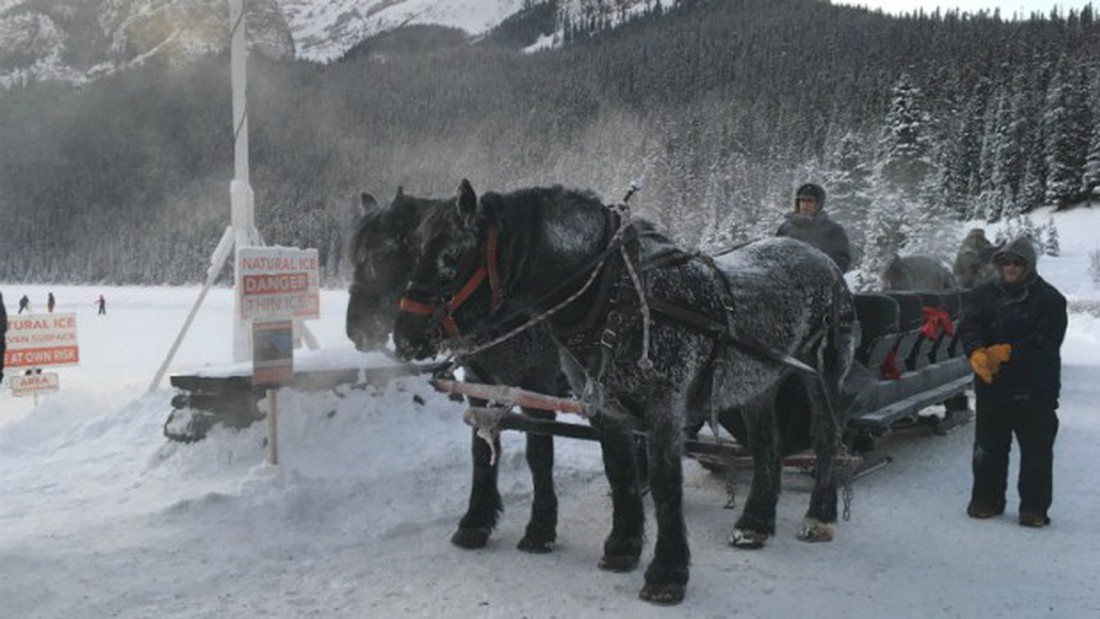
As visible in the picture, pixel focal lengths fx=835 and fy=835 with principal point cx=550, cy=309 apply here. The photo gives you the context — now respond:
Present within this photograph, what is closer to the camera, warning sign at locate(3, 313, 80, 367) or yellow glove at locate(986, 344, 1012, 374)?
yellow glove at locate(986, 344, 1012, 374)

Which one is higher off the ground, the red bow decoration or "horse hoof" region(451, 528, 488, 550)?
the red bow decoration

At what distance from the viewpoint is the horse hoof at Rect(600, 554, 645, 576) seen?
459cm

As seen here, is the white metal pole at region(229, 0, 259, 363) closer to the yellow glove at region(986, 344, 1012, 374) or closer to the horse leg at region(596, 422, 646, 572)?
the horse leg at region(596, 422, 646, 572)

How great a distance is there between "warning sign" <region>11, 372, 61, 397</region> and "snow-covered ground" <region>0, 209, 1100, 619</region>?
154 centimetres

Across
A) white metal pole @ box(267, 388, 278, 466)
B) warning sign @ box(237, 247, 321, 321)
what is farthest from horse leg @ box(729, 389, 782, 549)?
warning sign @ box(237, 247, 321, 321)

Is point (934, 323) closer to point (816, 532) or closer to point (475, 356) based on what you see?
point (816, 532)

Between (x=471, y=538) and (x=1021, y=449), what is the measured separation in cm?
381

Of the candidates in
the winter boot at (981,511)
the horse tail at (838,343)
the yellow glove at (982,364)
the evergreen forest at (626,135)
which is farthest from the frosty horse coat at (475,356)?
the evergreen forest at (626,135)

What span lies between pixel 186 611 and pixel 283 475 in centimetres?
178

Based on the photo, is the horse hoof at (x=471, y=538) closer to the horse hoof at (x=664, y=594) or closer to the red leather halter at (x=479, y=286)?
the horse hoof at (x=664, y=594)

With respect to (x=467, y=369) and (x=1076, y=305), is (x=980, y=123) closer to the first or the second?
(x=1076, y=305)

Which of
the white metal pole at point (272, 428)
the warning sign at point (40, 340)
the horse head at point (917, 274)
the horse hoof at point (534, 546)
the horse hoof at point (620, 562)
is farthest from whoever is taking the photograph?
the horse head at point (917, 274)

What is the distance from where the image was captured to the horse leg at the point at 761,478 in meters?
5.20

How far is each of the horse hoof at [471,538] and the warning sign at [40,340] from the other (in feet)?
22.2
